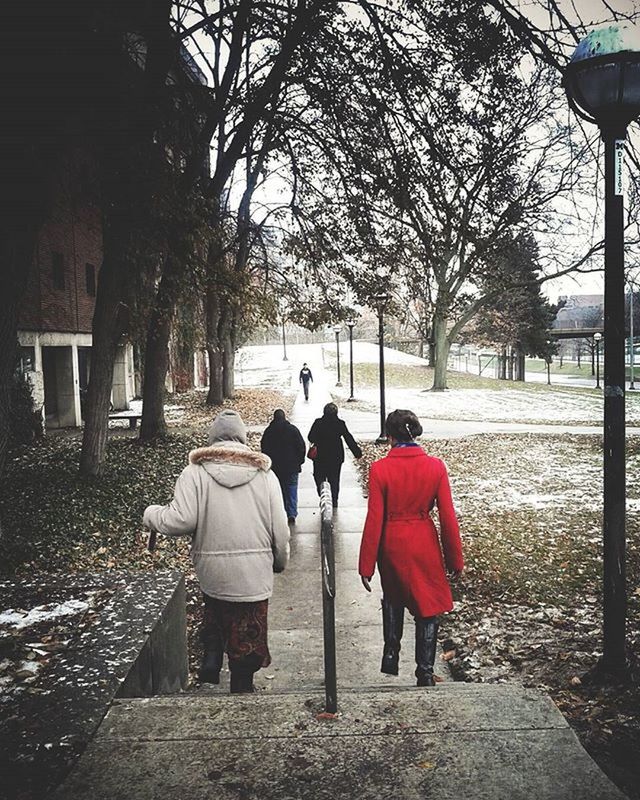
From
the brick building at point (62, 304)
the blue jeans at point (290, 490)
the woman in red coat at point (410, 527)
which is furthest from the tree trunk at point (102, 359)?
the woman in red coat at point (410, 527)

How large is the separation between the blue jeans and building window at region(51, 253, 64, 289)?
15.0 m

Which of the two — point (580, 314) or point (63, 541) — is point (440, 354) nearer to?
point (63, 541)

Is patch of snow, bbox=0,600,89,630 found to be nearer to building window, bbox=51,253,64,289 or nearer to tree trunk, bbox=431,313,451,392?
building window, bbox=51,253,64,289

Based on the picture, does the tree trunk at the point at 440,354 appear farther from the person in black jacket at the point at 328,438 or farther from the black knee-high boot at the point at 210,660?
the black knee-high boot at the point at 210,660

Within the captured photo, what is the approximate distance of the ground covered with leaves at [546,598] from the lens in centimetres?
399

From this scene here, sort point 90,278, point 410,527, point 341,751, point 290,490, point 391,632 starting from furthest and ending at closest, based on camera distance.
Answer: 1. point 90,278
2. point 290,490
3. point 391,632
4. point 410,527
5. point 341,751

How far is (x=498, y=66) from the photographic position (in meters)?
7.96

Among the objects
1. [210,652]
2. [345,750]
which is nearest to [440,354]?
[210,652]

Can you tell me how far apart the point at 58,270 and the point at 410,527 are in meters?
20.4

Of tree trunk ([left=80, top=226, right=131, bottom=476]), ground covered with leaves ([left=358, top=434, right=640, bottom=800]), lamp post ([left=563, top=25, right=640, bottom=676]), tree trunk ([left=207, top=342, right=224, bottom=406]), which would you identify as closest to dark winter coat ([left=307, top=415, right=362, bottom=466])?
ground covered with leaves ([left=358, top=434, right=640, bottom=800])

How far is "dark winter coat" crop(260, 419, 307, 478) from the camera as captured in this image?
9609mm

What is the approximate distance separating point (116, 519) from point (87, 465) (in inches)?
90.2

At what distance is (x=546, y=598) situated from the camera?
690cm

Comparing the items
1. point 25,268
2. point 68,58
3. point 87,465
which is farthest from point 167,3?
point 87,465
